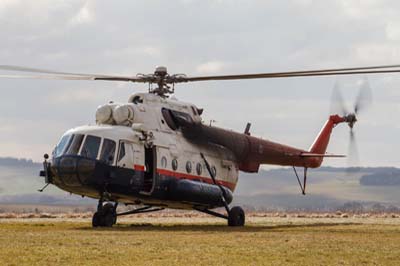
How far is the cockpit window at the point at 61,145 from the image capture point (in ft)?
113

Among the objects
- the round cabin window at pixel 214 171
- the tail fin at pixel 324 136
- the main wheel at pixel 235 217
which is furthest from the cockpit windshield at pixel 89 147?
the tail fin at pixel 324 136

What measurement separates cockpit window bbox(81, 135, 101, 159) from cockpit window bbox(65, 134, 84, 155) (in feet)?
0.74

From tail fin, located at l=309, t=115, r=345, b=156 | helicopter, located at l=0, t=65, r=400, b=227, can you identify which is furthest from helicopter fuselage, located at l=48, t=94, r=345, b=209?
tail fin, located at l=309, t=115, r=345, b=156

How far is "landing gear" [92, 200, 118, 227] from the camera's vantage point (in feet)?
116

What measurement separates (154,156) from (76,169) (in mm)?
3819

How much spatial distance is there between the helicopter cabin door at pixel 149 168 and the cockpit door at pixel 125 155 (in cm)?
117

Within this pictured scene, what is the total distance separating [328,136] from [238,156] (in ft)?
32.1

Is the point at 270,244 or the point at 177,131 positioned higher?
the point at 177,131

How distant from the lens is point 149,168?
120 feet

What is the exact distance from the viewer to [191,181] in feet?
125

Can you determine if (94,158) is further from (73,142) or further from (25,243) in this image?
(25,243)

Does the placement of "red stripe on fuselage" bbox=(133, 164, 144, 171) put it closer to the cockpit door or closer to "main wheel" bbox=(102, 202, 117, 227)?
the cockpit door

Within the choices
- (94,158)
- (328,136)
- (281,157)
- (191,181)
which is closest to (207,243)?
(94,158)

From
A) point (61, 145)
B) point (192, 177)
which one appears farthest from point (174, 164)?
point (61, 145)
